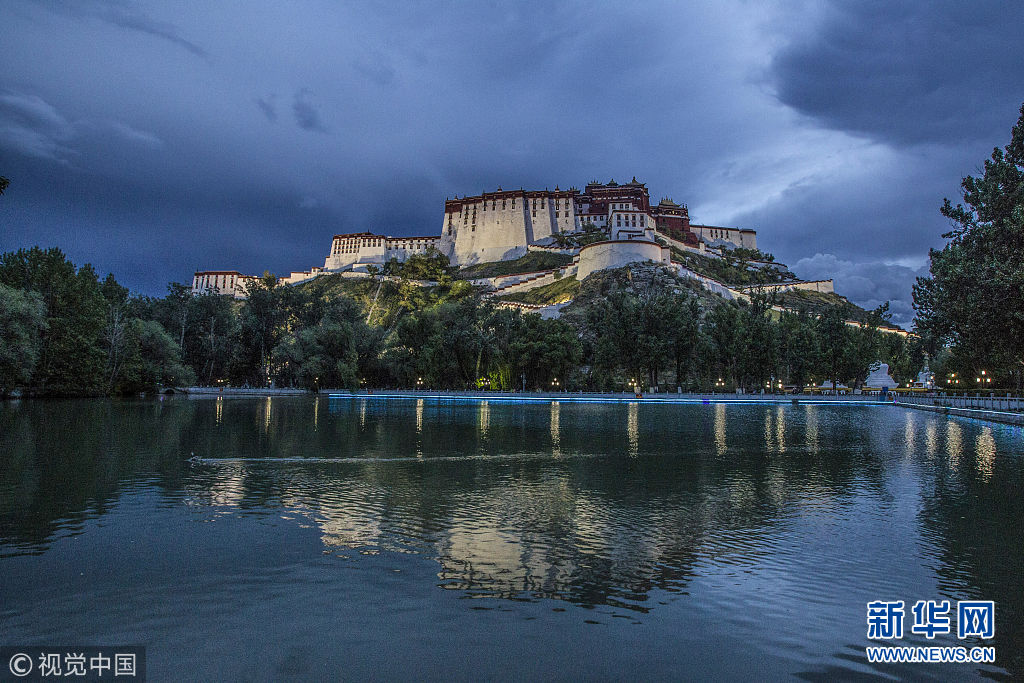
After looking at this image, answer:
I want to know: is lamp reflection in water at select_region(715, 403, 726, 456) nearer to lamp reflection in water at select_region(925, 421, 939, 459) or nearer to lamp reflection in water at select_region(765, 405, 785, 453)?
lamp reflection in water at select_region(765, 405, 785, 453)

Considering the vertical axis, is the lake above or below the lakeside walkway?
below

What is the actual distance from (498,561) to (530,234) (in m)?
123

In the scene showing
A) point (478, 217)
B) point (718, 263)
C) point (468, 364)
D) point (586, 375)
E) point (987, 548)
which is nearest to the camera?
point (987, 548)

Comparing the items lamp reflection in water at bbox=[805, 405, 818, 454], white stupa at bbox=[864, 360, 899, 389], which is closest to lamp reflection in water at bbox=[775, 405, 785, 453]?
lamp reflection in water at bbox=[805, 405, 818, 454]

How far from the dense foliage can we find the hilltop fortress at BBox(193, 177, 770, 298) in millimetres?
81560

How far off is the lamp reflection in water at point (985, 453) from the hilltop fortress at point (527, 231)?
9049 centimetres

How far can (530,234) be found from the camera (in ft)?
420

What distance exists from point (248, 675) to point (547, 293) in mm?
95191

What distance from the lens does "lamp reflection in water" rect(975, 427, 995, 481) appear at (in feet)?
48.9

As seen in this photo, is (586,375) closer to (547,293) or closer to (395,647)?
(547,293)

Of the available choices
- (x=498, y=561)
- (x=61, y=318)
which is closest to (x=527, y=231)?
(x=61, y=318)

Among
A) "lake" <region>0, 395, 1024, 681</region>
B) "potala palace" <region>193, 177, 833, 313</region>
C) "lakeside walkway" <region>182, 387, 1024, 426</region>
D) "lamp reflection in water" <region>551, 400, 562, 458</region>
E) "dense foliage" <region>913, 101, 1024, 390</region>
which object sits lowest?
"lake" <region>0, 395, 1024, 681</region>

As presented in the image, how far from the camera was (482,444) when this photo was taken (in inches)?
782

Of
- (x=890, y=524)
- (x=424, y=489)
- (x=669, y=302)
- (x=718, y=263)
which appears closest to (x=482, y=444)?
(x=424, y=489)
